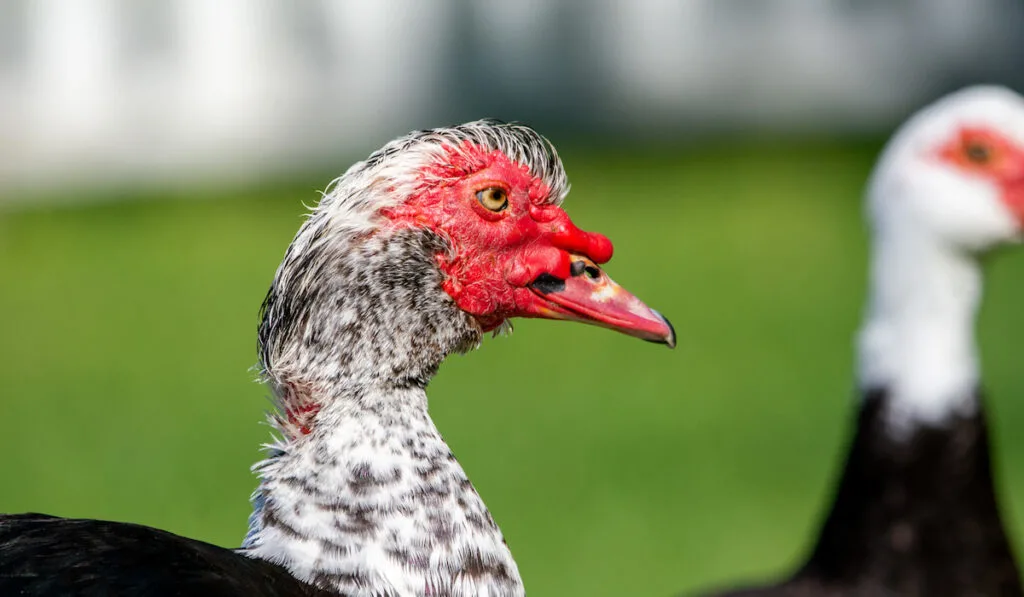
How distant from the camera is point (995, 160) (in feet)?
12.3

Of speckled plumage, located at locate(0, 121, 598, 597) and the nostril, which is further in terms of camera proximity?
the nostril

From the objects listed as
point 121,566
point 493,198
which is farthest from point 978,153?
point 121,566

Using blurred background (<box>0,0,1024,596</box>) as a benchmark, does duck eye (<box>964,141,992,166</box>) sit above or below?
above

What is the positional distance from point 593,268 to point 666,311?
5460 mm

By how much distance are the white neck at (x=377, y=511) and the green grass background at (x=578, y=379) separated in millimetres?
2836

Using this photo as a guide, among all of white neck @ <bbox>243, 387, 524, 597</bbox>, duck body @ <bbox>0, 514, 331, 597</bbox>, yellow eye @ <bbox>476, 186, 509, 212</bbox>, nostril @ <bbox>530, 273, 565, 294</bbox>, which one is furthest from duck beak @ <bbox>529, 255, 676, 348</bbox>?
duck body @ <bbox>0, 514, 331, 597</bbox>

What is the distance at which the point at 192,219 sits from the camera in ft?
33.7

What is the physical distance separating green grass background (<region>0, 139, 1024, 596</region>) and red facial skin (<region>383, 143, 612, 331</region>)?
276 cm

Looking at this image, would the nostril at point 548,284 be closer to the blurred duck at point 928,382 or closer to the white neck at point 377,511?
the white neck at point 377,511

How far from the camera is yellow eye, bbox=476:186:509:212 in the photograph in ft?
8.45

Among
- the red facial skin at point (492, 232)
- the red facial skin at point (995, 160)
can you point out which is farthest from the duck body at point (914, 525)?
the red facial skin at point (492, 232)

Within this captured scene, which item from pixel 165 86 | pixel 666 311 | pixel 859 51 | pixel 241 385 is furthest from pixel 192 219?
pixel 859 51

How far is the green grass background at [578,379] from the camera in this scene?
586 cm

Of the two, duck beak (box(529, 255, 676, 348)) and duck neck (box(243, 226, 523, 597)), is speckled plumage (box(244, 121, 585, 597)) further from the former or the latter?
duck beak (box(529, 255, 676, 348))
